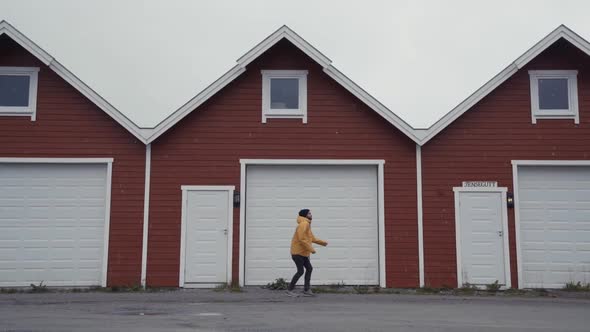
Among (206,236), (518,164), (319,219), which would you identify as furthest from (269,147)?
(518,164)

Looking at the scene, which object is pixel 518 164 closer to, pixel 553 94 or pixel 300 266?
pixel 553 94

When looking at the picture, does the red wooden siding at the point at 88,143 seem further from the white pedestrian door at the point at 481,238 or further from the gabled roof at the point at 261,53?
the white pedestrian door at the point at 481,238

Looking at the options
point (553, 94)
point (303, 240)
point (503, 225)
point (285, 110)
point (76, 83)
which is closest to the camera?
point (303, 240)

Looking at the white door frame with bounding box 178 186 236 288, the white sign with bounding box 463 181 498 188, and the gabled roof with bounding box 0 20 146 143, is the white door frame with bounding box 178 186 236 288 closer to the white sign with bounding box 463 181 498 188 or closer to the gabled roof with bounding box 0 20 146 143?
the gabled roof with bounding box 0 20 146 143

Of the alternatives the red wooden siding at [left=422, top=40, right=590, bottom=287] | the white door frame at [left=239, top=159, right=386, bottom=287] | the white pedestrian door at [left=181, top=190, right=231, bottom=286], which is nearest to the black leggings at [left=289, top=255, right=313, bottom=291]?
the white door frame at [left=239, top=159, right=386, bottom=287]

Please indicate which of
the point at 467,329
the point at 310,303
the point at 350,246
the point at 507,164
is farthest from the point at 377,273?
the point at 467,329

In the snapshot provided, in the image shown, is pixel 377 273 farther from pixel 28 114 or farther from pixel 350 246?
pixel 28 114

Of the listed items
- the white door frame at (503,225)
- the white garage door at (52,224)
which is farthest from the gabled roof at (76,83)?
the white door frame at (503,225)

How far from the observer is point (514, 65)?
1334 centimetres

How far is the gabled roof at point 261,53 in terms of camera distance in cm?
1309

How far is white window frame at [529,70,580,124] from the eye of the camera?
44.3 ft

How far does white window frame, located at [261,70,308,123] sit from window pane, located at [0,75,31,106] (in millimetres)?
5711

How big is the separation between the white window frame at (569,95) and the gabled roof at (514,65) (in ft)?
2.05

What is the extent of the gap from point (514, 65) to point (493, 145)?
1.97m
